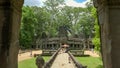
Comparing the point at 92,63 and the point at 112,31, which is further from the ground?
the point at 112,31

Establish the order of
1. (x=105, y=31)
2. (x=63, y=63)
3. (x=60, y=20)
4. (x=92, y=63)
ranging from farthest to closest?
1. (x=60, y=20)
2. (x=92, y=63)
3. (x=63, y=63)
4. (x=105, y=31)

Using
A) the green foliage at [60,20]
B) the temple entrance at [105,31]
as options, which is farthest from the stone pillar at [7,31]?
the green foliage at [60,20]

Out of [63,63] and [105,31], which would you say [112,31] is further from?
[63,63]

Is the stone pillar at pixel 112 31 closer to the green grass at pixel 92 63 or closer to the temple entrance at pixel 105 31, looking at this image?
the temple entrance at pixel 105 31

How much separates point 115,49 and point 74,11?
59.1 meters

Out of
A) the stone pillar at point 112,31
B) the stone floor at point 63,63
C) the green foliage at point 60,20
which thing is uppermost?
the green foliage at point 60,20

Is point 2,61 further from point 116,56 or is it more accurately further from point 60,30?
point 60,30

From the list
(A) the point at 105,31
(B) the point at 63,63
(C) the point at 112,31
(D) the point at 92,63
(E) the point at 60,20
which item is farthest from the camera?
(E) the point at 60,20

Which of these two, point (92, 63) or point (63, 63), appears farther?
point (92, 63)

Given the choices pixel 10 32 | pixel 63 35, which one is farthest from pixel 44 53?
pixel 10 32

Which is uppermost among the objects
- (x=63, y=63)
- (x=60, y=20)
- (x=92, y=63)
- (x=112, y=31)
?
(x=60, y=20)

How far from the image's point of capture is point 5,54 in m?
4.89

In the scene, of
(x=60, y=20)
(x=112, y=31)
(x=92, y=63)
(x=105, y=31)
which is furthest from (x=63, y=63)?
(x=60, y=20)

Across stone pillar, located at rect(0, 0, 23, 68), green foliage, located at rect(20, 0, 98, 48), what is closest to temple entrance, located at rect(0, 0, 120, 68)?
stone pillar, located at rect(0, 0, 23, 68)
